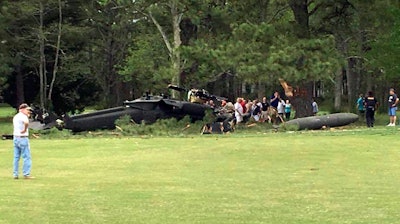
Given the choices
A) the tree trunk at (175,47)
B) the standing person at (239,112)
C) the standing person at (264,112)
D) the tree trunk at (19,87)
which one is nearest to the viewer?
the standing person at (239,112)

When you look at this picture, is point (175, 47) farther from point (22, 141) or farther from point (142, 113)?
point (22, 141)

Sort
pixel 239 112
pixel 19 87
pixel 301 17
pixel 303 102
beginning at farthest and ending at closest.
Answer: pixel 19 87
pixel 303 102
pixel 301 17
pixel 239 112

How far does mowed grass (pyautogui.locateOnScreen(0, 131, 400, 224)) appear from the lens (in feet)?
39.2

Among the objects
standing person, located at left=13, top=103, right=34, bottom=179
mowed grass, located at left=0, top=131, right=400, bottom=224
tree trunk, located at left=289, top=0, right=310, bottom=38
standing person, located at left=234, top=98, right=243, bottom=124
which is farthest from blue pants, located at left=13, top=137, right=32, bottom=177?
tree trunk, located at left=289, top=0, right=310, bottom=38

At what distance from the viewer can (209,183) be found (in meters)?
16.1

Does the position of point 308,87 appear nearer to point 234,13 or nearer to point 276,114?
point 276,114

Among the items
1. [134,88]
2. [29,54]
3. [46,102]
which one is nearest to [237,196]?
[46,102]

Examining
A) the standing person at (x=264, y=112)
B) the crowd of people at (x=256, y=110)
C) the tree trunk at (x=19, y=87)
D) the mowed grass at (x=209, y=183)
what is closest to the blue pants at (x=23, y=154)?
the mowed grass at (x=209, y=183)

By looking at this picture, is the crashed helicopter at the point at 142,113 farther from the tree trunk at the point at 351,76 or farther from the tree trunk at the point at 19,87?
the tree trunk at the point at 351,76

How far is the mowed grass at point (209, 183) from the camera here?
1195cm

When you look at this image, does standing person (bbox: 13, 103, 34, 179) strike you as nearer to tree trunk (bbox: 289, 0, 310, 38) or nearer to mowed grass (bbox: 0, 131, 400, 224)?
mowed grass (bbox: 0, 131, 400, 224)

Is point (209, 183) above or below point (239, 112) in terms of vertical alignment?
below

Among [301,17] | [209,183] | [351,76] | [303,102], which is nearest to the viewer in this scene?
[209,183]

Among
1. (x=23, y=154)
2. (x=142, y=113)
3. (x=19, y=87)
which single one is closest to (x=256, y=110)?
(x=142, y=113)
